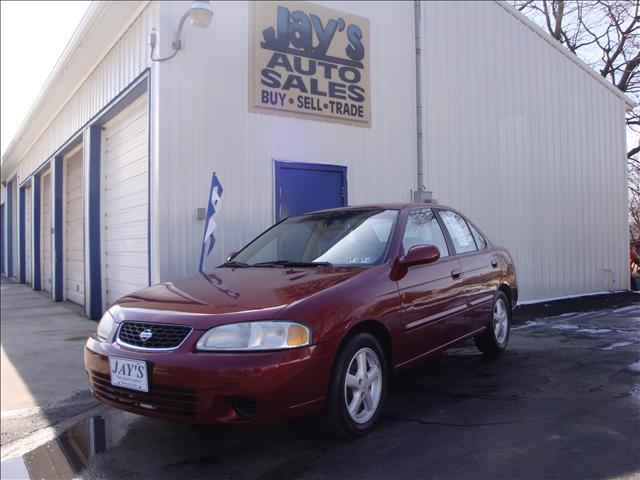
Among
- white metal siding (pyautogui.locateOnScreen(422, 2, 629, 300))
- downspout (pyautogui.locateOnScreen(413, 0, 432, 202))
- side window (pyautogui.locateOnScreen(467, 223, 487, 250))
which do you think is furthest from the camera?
white metal siding (pyautogui.locateOnScreen(422, 2, 629, 300))

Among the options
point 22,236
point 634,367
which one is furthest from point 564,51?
point 22,236

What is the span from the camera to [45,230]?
56.7 ft

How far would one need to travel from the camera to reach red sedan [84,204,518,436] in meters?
2.96

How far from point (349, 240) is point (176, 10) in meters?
4.61

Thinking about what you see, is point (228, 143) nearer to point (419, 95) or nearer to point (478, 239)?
point (478, 239)

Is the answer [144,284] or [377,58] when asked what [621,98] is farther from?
[144,284]

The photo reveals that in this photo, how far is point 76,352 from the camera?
22.4 feet

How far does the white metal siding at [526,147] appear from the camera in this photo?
9898mm

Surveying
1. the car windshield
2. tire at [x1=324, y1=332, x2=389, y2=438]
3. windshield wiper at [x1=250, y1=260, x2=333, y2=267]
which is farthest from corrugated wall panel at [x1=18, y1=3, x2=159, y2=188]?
tire at [x1=324, y1=332, x2=389, y2=438]

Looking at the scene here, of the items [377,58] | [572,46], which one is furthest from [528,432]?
[572,46]

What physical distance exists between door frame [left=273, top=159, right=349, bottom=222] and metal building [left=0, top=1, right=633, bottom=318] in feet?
0.07

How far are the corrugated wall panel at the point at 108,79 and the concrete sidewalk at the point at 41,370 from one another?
3.80 m

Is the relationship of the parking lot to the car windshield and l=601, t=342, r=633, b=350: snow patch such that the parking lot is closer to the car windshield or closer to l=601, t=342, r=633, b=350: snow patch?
l=601, t=342, r=633, b=350: snow patch

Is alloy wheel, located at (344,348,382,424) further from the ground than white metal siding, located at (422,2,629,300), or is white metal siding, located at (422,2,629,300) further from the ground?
white metal siding, located at (422,2,629,300)
